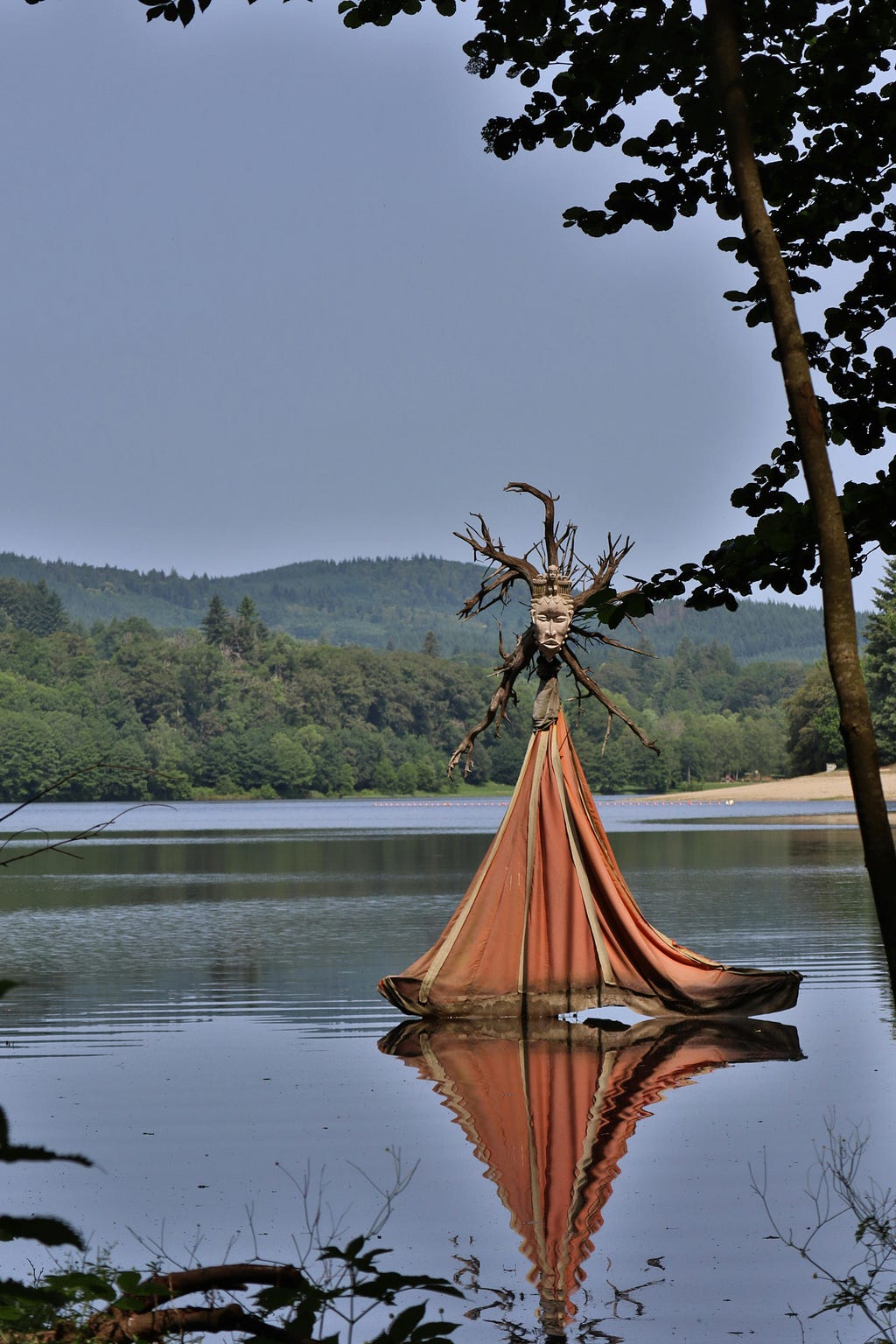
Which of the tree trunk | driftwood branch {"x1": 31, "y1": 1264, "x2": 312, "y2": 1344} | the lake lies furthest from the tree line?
driftwood branch {"x1": 31, "y1": 1264, "x2": 312, "y2": 1344}

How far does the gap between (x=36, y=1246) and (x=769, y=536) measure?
3.72 meters

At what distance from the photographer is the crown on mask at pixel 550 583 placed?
40.7ft

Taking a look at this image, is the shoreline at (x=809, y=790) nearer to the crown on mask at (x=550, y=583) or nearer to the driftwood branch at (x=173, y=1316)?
the crown on mask at (x=550, y=583)

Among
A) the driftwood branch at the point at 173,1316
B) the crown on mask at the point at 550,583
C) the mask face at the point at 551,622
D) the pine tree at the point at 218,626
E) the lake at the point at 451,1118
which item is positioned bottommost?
the lake at the point at 451,1118

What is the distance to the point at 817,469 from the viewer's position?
14.5 ft

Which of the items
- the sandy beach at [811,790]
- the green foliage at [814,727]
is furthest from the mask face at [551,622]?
the green foliage at [814,727]

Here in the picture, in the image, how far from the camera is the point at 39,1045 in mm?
11797

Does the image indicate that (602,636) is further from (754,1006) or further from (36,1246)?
(36,1246)

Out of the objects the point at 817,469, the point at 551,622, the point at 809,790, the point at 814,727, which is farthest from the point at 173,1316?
the point at 814,727

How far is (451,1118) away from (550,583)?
4761 millimetres

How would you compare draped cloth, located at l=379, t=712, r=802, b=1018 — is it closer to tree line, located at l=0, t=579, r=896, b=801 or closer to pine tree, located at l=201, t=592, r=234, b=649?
tree line, located at l=0, t=579, r=896, b=801

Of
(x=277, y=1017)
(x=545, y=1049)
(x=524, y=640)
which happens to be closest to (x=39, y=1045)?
(x=277, y=1017)

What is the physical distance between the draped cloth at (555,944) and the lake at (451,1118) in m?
0.34

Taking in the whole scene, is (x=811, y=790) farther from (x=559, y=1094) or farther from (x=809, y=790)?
(x=559, y=1094)
